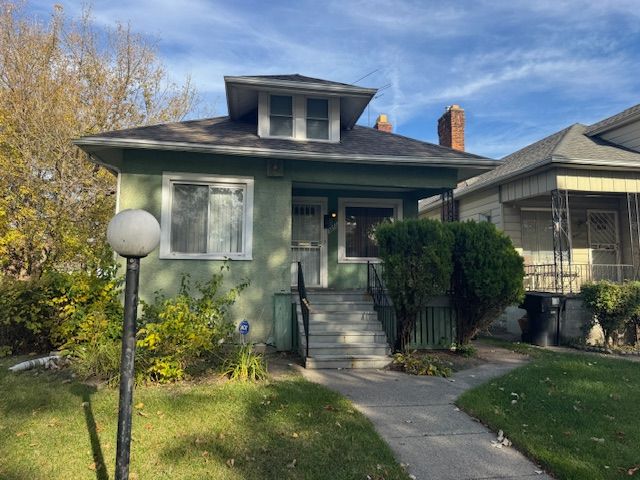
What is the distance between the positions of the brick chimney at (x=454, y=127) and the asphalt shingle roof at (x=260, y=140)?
620 centimetres

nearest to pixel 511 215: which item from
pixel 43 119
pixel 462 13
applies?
pixel 462 13

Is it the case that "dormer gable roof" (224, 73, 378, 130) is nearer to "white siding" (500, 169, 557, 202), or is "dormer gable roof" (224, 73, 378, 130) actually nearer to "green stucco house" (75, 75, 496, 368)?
"green stucco house" (75, 75, 496, 368)

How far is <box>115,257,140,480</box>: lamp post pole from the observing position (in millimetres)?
2639

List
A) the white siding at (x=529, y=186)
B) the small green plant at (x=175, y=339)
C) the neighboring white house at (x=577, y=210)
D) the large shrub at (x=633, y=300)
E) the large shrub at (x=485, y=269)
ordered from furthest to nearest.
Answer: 1. the neighboring white house at (x=577, y=210)
2. the white siding at (x=529, y=186)
3. the large shrub at (x=633, y=300)
4. the large shrub at (x=485, y=269)
5. the small green plant at (x=175, y=339)

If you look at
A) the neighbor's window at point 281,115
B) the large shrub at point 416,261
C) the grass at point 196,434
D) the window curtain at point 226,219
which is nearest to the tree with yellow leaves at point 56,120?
the window curtain at point 226,219

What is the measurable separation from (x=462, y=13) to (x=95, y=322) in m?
11.1

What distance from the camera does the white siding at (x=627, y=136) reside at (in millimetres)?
12070

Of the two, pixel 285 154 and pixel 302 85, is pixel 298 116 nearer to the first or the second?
pixel 302 85

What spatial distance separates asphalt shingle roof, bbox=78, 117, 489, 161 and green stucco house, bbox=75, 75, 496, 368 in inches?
1.0

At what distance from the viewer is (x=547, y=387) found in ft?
19.2

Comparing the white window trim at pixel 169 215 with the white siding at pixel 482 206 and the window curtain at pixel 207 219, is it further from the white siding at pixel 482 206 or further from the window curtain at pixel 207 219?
the white siding at pixel 482 206

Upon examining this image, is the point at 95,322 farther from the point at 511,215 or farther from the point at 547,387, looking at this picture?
the point at 511,215

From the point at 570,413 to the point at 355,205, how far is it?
22.2ft

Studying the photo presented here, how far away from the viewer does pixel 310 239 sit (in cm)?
1041
